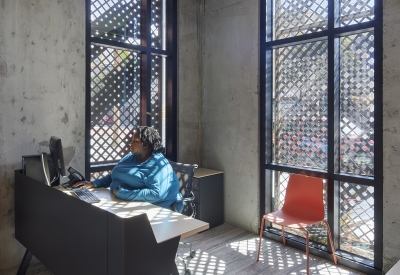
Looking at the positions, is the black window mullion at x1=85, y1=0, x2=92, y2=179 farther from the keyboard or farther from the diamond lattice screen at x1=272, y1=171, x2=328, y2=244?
the diamond lattice screen at x1=272, y1=171, x2=328, y2=244

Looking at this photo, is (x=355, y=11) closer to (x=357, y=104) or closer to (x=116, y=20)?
(x=357, y=104)

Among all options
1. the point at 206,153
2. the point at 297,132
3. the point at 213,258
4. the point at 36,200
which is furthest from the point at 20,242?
the point at 297,132

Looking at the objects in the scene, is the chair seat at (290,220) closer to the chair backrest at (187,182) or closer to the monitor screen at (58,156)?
the chair backrest at (187,182)

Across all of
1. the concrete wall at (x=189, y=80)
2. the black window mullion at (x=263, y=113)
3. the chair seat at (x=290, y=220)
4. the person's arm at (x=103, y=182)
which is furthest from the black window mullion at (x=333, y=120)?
the person's arm at (x=103, y=182)

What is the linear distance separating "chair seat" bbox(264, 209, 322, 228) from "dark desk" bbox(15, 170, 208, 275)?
1.22m

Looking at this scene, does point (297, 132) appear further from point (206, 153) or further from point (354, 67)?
point (206, 153)

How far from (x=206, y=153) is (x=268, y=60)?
5.16 feet

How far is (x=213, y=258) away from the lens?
3393mm

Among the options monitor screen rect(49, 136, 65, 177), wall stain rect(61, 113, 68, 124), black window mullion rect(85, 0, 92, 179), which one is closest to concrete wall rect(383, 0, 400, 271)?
monitor screen rect(49, 136, 65, 177)

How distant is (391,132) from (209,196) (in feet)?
7.25

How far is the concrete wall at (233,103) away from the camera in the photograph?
13.4 ft

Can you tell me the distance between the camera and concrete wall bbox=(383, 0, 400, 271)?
292cm

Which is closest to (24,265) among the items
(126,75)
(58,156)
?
(58,156)

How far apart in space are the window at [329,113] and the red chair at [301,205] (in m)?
0.22
